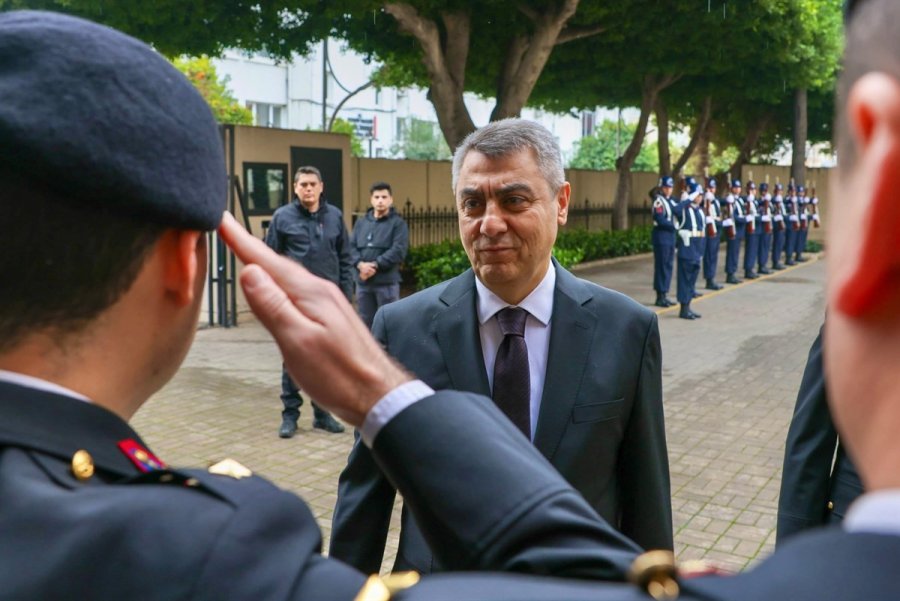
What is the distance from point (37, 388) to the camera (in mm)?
1104

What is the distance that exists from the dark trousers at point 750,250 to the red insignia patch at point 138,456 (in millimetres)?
20715

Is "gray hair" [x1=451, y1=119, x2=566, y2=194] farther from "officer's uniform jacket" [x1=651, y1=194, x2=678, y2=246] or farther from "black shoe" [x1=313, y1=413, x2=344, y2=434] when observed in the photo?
"officer's uniform jacket" [x1=651, y1=194, x2=678, y2=246]

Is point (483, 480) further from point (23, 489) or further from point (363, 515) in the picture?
point (363, 515)

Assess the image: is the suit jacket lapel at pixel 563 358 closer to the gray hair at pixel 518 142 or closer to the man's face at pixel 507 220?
the man's face at pixel 507 220

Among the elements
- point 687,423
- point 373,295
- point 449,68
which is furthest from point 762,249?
point 687,423

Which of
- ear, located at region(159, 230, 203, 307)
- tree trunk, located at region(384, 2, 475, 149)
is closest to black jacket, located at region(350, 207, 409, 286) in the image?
tree trunk, located at region(384, 2, 475, 149)

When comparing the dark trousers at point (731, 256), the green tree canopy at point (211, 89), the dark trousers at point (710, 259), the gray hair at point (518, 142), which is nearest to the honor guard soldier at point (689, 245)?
the dark trousers at point (710, 259)

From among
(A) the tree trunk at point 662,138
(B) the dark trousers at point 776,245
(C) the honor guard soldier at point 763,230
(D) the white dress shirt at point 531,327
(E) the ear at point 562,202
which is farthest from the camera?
(A) the tree trunk at point 662,138

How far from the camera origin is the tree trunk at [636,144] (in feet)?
82.0

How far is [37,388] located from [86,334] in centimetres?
8

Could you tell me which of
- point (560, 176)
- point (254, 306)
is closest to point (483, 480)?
point (254, 306)

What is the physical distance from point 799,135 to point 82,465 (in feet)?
94.2

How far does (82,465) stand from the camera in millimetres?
1088

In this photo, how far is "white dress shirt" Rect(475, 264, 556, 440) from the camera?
278 cm
